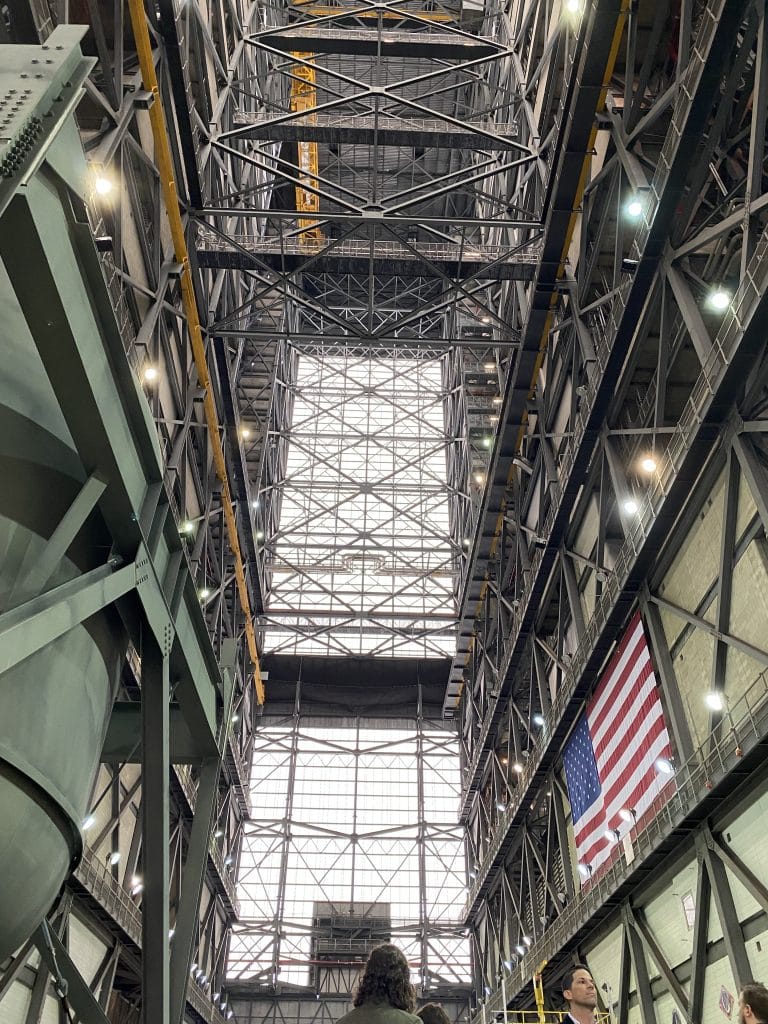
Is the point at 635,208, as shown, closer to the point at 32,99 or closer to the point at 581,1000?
the point at 32,99

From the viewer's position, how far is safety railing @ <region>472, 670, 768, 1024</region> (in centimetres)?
1443

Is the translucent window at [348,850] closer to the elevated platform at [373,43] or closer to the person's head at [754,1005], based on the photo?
the elevated platform at [373,43]

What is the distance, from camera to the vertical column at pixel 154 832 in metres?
6.09

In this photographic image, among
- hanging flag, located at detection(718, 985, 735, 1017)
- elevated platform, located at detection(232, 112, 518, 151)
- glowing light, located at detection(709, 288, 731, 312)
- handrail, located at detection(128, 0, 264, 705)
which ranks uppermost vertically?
elevated platform, located at detection(232, 112, 518, 151)

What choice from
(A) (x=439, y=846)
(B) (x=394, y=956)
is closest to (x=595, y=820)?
(B) (x=394, y=956)

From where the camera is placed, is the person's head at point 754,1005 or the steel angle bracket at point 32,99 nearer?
the steel angle bracket at point 32,99

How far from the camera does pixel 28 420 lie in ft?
16.8

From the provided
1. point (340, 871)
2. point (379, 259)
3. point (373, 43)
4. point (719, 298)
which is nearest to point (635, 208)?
point (719, 298)

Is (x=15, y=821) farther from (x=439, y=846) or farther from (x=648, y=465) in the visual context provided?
(x=439, y=846)

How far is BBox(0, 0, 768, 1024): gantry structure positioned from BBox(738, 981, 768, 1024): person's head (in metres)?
4.11

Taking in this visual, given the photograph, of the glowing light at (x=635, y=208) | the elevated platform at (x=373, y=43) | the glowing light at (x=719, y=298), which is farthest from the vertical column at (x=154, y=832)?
the elevated platform at (x=373, y=43)

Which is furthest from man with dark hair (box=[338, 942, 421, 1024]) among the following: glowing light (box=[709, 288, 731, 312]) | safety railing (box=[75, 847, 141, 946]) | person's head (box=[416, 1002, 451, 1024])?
safety railing (box=[75, 847, 141, 946])

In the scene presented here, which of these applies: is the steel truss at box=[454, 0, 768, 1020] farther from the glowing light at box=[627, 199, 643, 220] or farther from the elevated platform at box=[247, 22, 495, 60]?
the elevated platform at box=[247, 22, 495, 60]

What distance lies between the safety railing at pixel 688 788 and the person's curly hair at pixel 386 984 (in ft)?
34.2
